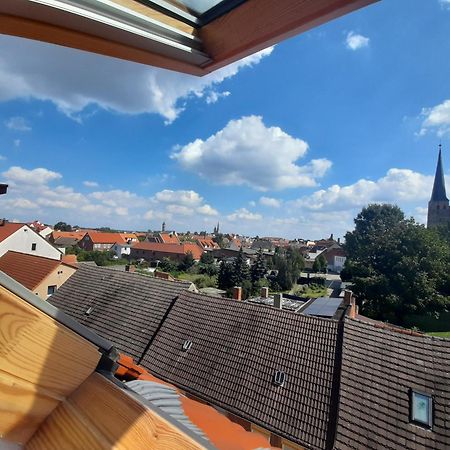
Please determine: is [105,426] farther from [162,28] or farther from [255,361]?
[255,361]

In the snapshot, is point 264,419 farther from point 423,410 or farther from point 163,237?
point 163,237

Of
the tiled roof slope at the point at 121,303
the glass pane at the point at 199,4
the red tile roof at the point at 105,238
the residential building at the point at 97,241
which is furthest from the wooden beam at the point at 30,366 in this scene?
the red tile roof at the point at 105,238

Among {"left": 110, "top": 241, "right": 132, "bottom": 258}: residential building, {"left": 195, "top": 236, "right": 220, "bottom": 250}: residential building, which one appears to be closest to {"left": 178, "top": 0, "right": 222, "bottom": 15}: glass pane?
{"left": 110, "top": 241, "right": 132, "bottom": 258}: residential building

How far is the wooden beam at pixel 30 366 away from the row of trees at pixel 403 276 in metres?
25.6

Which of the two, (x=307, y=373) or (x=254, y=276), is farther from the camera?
(x=254, y=276)

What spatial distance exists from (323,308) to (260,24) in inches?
792

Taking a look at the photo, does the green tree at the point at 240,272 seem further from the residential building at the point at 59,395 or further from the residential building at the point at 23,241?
the residential building at the point at 59,395

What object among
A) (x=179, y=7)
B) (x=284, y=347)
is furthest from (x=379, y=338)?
(x=179, y=7)

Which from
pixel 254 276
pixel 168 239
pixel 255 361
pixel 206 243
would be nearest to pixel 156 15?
pixel 255 361

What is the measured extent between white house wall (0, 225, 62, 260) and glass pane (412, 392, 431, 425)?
2528 cm

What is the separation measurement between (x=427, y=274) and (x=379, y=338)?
19.2 m

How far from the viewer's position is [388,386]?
269 inches

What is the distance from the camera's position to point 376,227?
4088 cm

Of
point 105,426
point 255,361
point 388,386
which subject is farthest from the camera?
point 255,361
